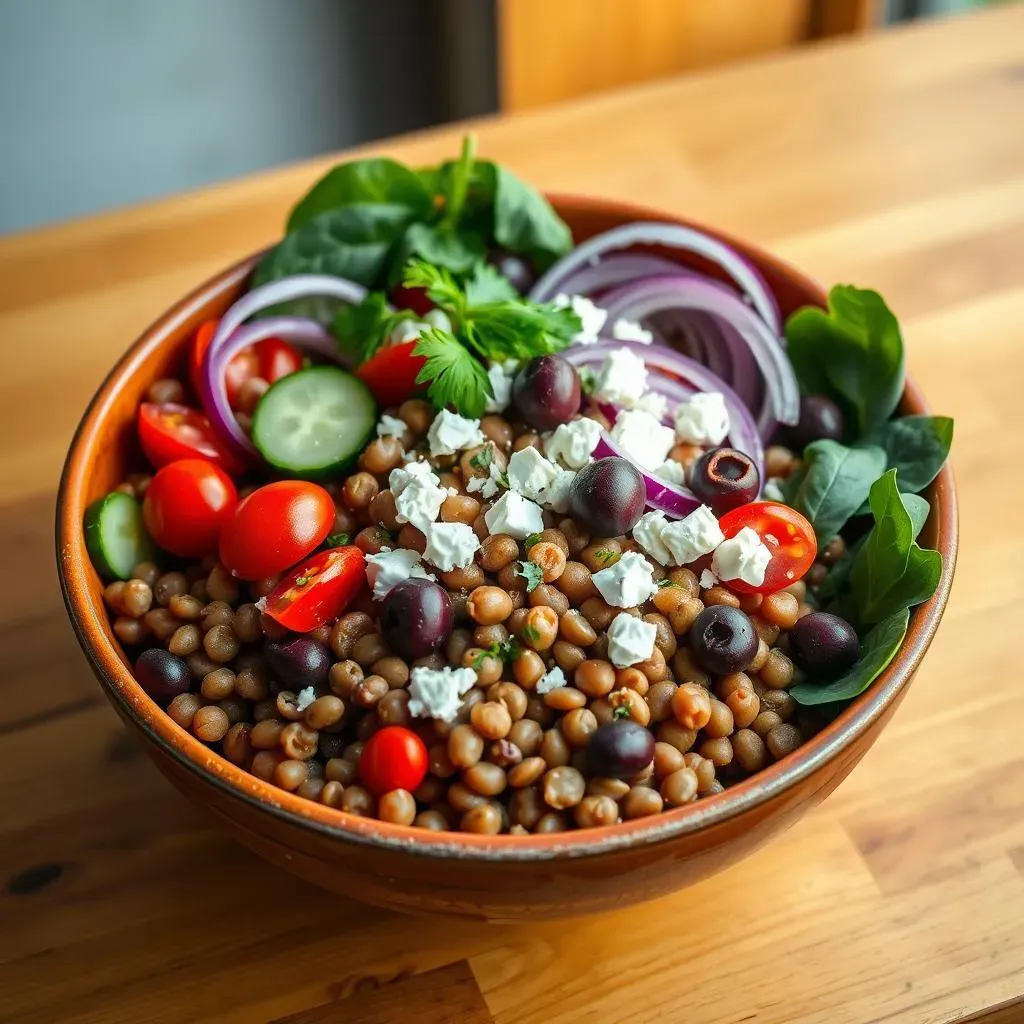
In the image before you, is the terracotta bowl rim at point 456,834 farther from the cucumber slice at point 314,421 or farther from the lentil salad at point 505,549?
the cucumber slice at point 314,421

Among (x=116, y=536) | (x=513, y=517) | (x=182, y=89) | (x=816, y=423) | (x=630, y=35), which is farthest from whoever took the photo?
(x=182, y=89)

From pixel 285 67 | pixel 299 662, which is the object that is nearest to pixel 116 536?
pixel 299 662

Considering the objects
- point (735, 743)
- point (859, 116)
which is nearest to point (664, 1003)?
point (735, 743)

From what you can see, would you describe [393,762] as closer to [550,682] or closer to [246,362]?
[550,682]

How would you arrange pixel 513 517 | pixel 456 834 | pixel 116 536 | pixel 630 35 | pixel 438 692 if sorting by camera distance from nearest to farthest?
pixel 456 834, pixel 438 692, pixel 513 517, pixel 116 536, pixel 630 35

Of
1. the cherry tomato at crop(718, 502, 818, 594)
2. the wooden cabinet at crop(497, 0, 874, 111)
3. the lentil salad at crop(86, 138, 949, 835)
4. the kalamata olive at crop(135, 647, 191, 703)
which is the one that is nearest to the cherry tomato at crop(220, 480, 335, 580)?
the lentil salad at crop(86, 138, 949, 835)

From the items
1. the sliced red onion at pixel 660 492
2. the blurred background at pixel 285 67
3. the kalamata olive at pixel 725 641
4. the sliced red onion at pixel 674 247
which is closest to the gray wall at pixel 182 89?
the blurred background at pixel 285 67
